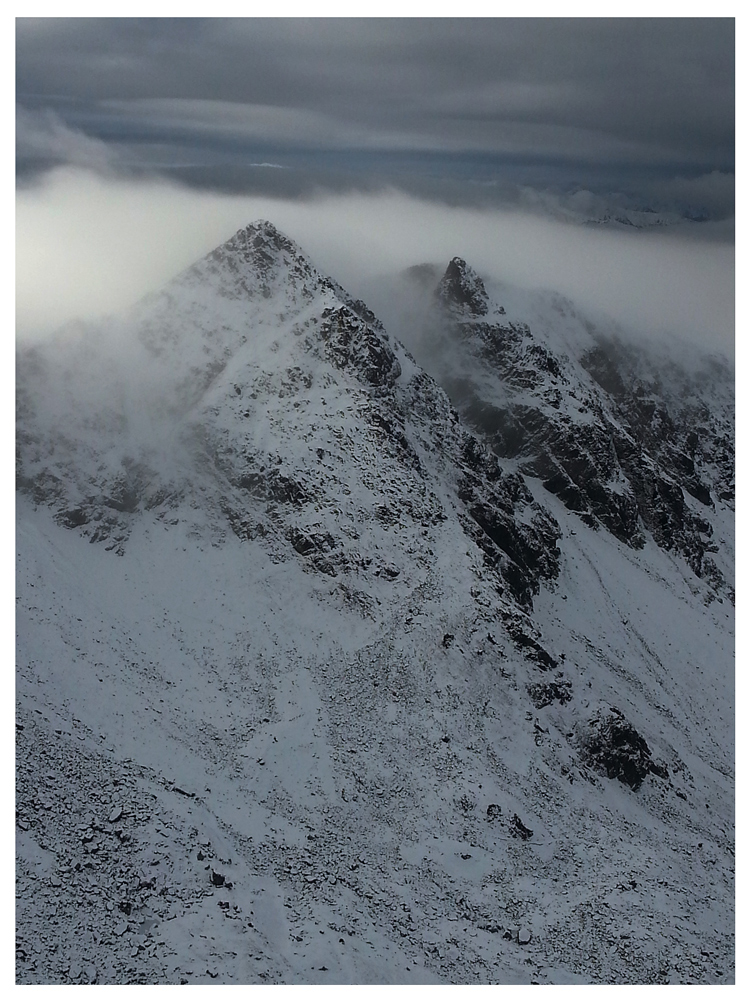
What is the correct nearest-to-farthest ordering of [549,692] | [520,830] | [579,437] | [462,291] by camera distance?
[520,830] < [549,692] < [579,437] < [462,291]

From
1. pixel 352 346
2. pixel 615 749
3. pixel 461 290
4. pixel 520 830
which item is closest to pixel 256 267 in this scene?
pixel 352 346

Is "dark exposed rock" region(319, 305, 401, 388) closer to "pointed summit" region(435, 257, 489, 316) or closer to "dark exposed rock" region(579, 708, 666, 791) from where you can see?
"dark exposed rock" region(579, 708, 666, 791)

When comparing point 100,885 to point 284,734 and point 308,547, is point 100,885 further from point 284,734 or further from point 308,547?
point 308,547

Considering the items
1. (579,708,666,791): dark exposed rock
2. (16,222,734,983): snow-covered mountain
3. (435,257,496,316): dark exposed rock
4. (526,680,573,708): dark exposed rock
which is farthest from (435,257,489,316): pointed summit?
(579,708,666,791): dark exposed rock

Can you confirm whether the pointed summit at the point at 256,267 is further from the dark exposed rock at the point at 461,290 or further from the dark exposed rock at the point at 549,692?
the dark exposed rock at the point at 549,692

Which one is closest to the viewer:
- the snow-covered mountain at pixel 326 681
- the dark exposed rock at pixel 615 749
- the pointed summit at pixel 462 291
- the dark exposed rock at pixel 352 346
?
the snow-covered mountain at pixel 326 681

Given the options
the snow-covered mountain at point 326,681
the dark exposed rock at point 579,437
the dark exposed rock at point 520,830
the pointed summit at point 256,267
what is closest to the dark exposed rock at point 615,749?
the snow-covered mountain at point 326,681

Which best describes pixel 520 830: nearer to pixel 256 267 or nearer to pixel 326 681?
pixel 326 681
